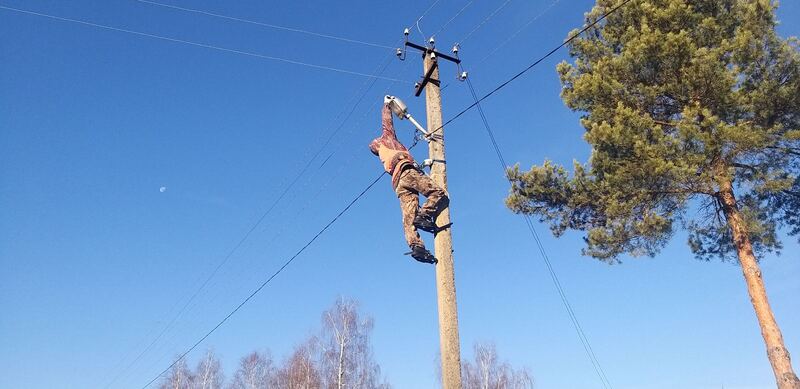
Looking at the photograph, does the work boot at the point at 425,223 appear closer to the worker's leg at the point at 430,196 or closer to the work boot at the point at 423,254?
the worker's leg at the point at 430,196

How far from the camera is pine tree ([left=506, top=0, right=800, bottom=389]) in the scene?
12.0 metres

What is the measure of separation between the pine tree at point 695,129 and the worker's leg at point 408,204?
7012 millimetres

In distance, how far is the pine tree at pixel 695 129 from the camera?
12023 mm

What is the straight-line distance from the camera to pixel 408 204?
23.4 feet

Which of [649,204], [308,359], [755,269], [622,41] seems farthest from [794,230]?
[308,359]

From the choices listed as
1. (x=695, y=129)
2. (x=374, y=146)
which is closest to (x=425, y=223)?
(x=374, y=146)

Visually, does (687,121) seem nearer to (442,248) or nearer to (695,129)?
(695,129)

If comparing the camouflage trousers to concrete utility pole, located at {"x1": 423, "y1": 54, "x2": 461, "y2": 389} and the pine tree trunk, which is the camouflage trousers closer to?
concrete utility pole, located at {"x1": 423, "y1": 54, "x2": 461, "y2": 389}

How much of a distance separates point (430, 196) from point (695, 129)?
756 centimetres

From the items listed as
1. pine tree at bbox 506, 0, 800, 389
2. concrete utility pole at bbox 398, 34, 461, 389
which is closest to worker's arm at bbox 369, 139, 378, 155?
concrete utility pole at bbox 398, 34, 461, 389

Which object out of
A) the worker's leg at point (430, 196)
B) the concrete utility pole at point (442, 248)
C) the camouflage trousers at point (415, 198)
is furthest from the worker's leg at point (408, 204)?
the concrete utility pole at point (442, 248)

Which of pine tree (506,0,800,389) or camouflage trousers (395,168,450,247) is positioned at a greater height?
pine tree (506,0,800,389)

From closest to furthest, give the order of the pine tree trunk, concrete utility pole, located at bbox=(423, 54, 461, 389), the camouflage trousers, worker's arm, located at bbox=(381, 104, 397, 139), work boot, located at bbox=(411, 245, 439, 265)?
concrete utility pole, located at bbox=(423, 54, 461, 389) < work boot, located at bbox=(411, 245, 439, 265) < the camouflage trousers < worker's arm, located at bbox=(381, 104, 397, 139) < the pine tree trunk

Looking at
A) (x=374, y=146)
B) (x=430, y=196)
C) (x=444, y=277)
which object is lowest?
(x=444, y=277)
